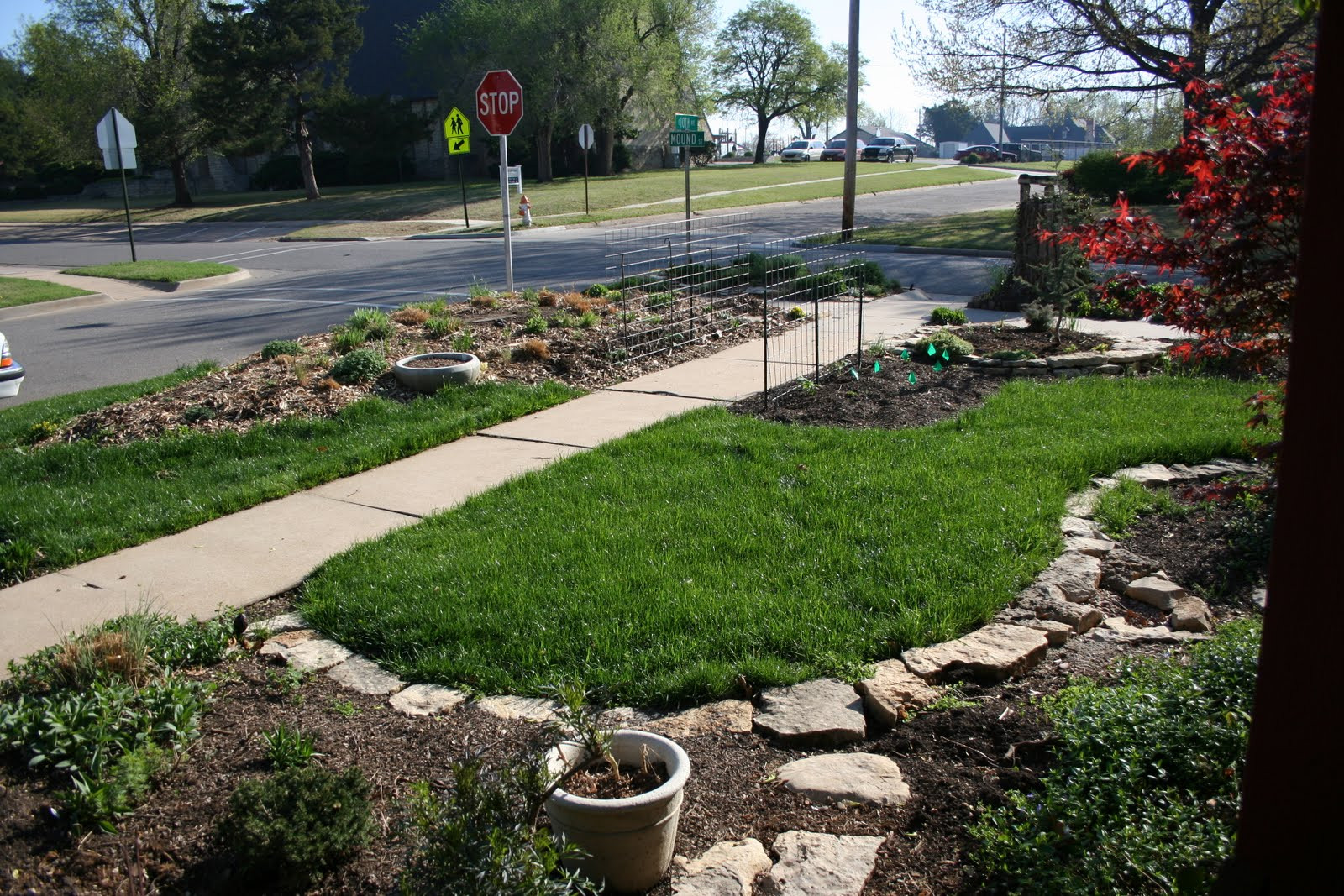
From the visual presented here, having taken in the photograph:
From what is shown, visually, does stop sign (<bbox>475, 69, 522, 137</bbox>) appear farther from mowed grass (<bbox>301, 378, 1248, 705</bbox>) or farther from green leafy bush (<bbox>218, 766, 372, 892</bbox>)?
green leafy bush (<bbox>218, 766, 372, 892</bbox>)

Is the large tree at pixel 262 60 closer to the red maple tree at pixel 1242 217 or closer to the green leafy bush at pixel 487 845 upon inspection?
the red maple tree at pixel 1242 217

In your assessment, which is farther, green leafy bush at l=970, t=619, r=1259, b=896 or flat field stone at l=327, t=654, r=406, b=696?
flat field stone at l=327, t=654, r=406, b=696

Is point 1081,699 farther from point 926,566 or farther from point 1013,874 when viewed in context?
point 926,566

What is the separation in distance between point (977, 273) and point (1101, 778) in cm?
1486

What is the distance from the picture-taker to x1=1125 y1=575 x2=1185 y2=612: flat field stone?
478 cm

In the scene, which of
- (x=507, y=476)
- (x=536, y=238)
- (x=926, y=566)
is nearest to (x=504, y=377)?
(x=507, y=476)

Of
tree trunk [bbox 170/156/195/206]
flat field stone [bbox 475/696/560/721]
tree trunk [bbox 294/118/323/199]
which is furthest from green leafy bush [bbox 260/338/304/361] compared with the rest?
tree trunk [bbox 170/156/195/206]

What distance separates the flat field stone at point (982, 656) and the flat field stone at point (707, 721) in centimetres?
76

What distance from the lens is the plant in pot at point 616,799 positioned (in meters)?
2.80

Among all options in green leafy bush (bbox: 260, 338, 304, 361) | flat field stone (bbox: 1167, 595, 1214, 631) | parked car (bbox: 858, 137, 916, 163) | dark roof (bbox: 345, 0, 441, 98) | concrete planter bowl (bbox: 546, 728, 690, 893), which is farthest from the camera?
parked car (bbox: 858, 137, 916, 163)

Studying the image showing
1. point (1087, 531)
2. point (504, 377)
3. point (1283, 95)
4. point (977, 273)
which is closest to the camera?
point (1283, 95)

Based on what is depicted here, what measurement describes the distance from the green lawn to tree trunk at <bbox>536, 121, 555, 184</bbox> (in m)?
0.75

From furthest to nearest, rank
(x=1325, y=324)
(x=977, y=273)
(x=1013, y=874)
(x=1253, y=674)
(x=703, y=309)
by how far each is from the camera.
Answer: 1. (x=977, y=273)
2. (x=703, y=309)
3. (x=1253, y=674)
4. (x=1013, y=874)
5. (x=1325, y=324)

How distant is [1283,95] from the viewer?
14.5ft
